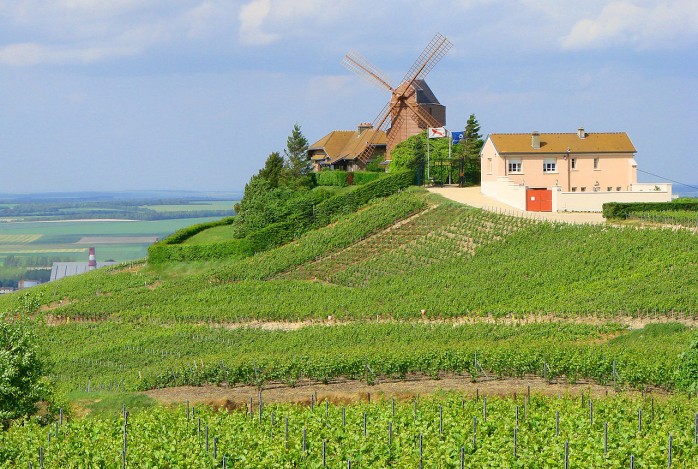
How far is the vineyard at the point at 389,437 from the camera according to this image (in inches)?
964

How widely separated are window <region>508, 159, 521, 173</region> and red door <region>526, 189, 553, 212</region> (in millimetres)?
6720

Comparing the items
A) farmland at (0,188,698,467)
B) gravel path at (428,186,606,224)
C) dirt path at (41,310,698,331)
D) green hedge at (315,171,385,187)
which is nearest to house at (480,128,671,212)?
gravel path at (428,186,606,224)

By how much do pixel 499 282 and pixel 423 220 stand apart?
1462 centimetres

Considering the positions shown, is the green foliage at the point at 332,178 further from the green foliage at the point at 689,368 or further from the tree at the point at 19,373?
the tree at the point at 19,373

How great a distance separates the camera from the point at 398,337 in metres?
46.3

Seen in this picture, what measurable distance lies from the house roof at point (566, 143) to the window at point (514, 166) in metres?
0.80

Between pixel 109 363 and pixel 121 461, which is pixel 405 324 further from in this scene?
pixel 121 461

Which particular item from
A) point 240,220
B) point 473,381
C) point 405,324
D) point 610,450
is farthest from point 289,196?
point 610,450

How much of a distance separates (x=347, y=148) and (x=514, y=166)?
2469 cm

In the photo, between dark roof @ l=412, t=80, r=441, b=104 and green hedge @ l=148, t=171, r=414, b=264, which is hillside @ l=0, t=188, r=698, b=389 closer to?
green hedge @ l=148, t=171, r=414, b=264

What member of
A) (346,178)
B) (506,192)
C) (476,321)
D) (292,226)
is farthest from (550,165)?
(476,321)

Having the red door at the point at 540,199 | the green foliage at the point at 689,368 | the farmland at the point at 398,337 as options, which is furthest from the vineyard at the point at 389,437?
the red door at the point at 540,199

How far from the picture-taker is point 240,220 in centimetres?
7519

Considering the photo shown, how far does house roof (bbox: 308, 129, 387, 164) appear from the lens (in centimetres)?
9238
